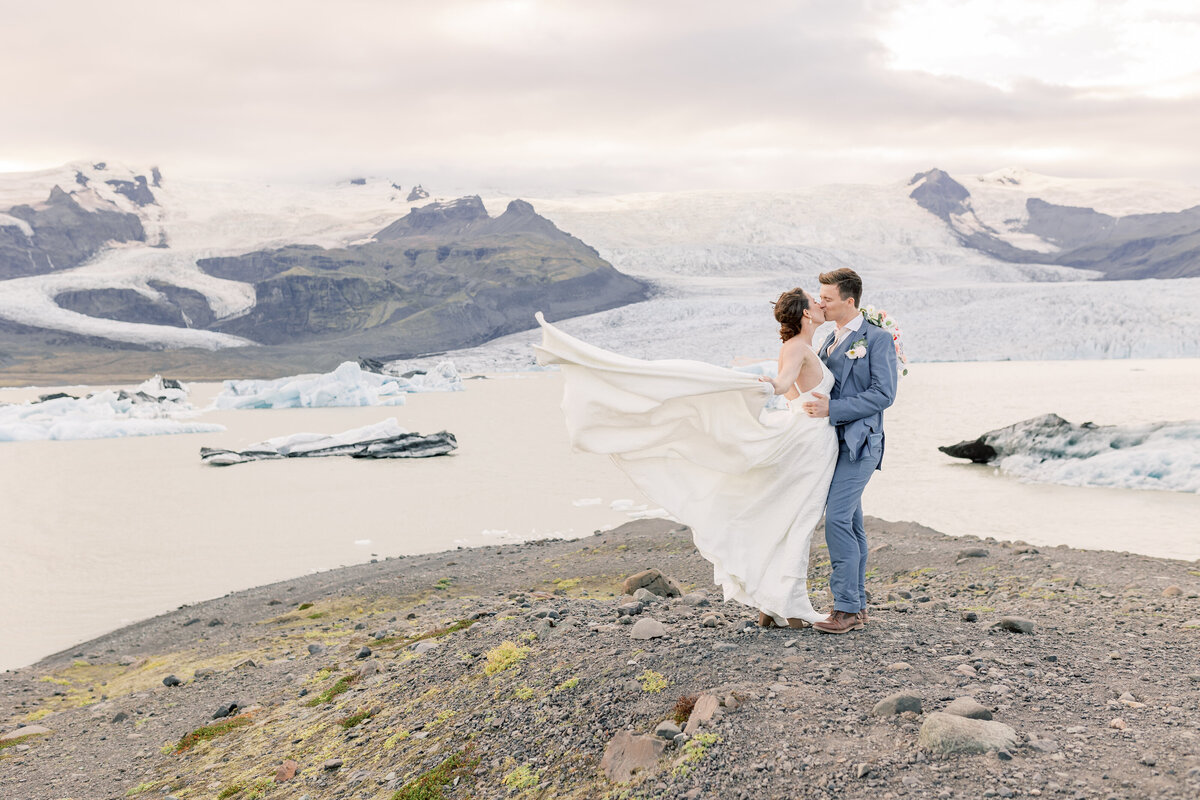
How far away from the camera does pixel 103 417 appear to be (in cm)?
4466

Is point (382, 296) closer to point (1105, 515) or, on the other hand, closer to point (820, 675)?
point (1105, 515)

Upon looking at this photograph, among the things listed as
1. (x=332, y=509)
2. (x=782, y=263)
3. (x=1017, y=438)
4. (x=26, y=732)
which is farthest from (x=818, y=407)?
(x=782, y=263)

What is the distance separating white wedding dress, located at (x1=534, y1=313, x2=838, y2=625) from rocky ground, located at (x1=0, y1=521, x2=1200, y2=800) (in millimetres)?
580

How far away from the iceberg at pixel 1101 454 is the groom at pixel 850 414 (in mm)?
16463

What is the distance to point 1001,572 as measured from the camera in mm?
9961

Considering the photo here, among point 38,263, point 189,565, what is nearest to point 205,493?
point 189,565

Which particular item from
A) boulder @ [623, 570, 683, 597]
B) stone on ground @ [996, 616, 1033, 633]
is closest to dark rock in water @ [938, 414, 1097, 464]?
boulder @ [623, 570, 683, 597]

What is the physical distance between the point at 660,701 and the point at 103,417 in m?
47.6

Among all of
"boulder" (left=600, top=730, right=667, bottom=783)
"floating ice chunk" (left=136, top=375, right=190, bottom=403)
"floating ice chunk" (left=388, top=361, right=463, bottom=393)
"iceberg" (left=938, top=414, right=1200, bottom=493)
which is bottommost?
"floating ice chunk" (left=388, top=361, right=463, bottom=393)

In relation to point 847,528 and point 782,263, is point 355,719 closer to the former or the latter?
point 847,528

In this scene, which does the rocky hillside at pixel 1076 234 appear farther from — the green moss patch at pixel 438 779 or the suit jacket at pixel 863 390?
the green moss patch at pixel 438 779

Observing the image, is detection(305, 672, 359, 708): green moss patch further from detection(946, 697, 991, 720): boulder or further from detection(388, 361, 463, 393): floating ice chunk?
detection(388, 361, 463, 393): floating ice chunk

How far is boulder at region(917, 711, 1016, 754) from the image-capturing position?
4.13m

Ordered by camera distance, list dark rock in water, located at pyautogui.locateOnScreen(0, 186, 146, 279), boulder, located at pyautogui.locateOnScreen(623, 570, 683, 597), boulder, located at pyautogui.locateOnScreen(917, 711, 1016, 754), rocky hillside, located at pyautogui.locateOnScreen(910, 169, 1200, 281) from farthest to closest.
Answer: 1. dark rock in water, located at pyautogui.locateOnScreen(0, 186, 146, 279)
2. rocky hillside, located at pyautogui.locateOnScreen(910, 169, 1200, 281)
3. boulder, located at pyautogui.locateOnScreen(623, 570, 683, 597)
4. boulder, located at pyautogui.locateOnScreen(917, 711, 1016, 754)
